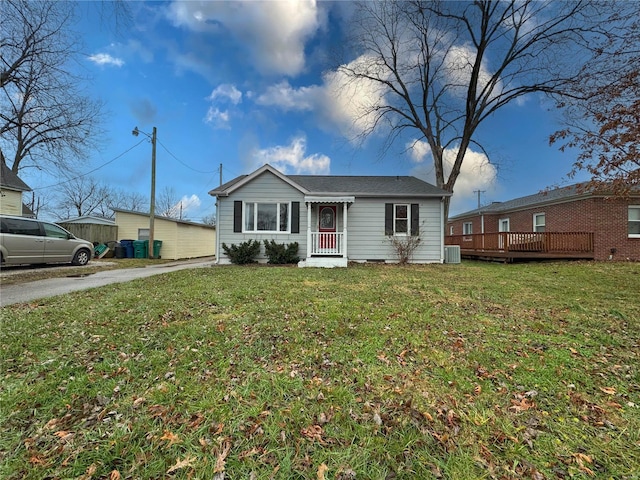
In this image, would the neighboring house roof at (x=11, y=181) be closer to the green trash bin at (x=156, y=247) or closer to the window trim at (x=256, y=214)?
the green trash bin at (x=156, y=247)

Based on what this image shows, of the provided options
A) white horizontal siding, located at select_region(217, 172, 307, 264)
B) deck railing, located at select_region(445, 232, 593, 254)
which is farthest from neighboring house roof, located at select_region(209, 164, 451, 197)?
deck railing, located at select_region(445, 232, 593, 254)

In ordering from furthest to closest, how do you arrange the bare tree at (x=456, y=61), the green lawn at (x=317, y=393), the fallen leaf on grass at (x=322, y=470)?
the bare tree at (x=456, y=61)
the green lawn at (x=317, y=393)
the fallen leaf on grass at (x=322, y=470)

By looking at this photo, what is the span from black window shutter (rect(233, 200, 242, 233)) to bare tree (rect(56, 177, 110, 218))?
3461cm

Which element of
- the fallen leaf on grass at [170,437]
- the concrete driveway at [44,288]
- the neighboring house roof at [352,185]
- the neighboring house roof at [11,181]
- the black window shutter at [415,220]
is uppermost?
the neighboring house roof at [11,181]

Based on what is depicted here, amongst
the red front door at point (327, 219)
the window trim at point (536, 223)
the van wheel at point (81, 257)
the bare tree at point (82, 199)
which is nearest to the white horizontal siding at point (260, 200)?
the red front door at point (327, 219)

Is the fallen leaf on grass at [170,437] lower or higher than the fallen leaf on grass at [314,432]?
higher

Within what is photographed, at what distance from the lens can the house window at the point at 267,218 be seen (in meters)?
12.1

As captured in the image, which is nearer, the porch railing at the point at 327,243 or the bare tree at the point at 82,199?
the porch railing at the point at 327,243

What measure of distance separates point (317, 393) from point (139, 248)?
1724 cm

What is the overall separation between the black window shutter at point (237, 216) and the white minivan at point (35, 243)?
6001 millimetres

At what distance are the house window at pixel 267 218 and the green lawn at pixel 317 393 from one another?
7.45m

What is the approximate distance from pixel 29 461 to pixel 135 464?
2.09ft

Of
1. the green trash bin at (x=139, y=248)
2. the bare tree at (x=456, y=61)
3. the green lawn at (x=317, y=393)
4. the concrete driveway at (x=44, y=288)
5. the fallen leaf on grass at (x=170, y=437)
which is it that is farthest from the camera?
the green trash bin at (x=139, y=248)

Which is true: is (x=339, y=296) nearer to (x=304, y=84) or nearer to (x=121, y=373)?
(x=121, y=373)
